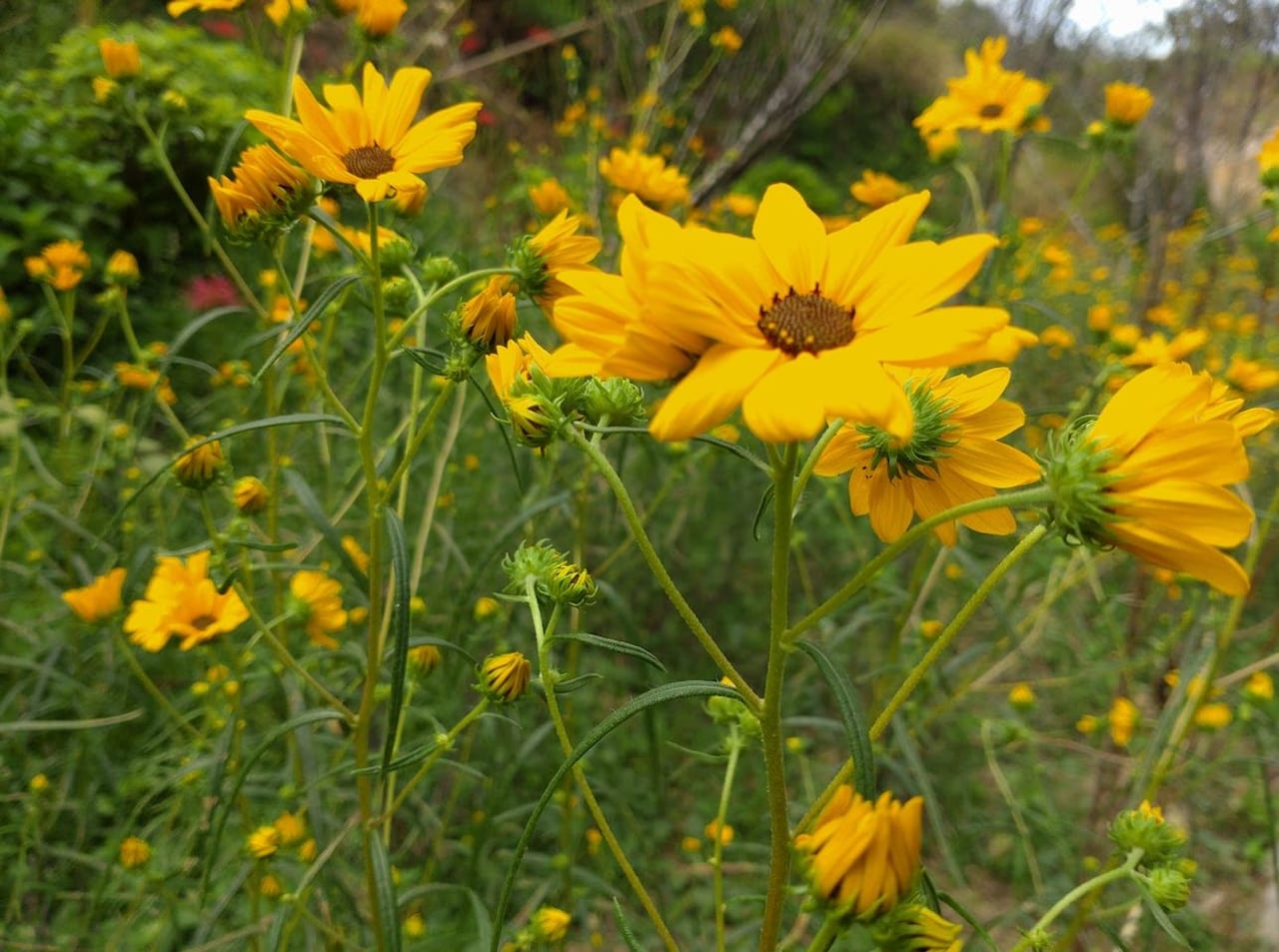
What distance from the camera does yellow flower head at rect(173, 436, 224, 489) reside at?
1126 mm

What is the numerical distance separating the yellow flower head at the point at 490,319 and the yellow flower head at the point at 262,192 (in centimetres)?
24

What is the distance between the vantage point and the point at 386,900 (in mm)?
859


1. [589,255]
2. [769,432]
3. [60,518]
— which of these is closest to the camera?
[769,432]

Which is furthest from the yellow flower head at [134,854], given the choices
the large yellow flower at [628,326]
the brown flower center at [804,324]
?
the brown flower center at [804,324]

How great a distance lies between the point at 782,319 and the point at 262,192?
615mm

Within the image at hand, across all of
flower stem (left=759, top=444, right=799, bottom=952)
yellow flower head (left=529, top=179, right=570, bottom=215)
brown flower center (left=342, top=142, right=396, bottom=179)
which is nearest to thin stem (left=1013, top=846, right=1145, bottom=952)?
flower stem (left=759, top=444, right=799, bottom=952)

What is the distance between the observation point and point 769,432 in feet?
1.43

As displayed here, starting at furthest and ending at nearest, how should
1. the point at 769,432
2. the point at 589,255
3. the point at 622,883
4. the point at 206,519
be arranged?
the point at 622,883 → the point at 206,519 → the point at 589,255 → the point at 769,432

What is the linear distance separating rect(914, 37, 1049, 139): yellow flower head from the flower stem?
5.56 feet

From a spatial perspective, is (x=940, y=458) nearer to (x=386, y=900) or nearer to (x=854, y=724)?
(x=854, y=724)

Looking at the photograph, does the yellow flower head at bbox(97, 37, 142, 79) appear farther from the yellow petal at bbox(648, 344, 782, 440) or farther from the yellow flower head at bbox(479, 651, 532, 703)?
the yellow petal at bbox(648, 344, 782, 440)

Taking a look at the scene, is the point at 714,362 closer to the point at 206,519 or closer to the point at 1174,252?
the point at 206,519

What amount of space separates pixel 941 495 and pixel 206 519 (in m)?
0.96

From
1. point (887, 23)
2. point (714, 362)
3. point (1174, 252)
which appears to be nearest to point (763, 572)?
point (714, 362)
